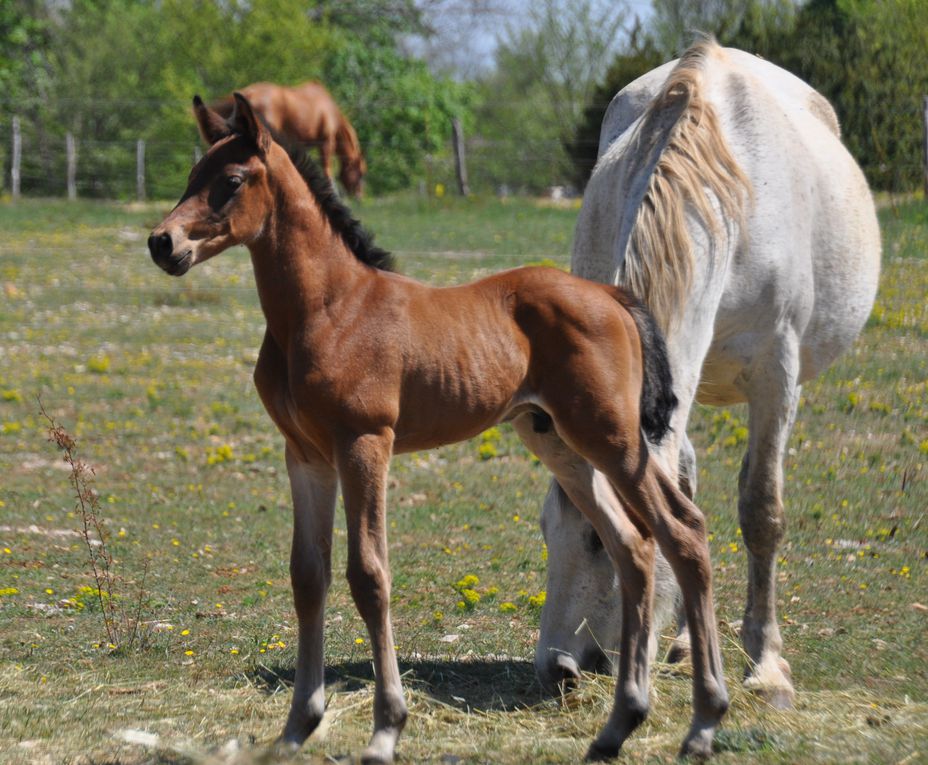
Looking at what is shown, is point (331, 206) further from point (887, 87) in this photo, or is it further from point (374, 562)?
point (887, 87)

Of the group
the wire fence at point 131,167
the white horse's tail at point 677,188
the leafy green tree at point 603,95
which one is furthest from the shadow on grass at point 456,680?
the wire fence at point 131,167

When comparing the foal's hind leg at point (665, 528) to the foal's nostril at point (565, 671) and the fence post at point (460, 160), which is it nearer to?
the foal's nostril at point (565, 671)

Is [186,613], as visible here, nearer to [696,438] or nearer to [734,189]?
[734,189]

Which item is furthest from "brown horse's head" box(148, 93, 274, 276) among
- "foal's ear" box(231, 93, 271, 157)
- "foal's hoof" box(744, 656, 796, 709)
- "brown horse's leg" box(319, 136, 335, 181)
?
"brown horse's leg" box(319, 136, 335, 181)

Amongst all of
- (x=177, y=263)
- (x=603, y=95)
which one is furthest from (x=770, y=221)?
(x=603, y=95)

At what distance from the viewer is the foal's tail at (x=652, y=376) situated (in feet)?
13.1

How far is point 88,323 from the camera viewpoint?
14320 mm

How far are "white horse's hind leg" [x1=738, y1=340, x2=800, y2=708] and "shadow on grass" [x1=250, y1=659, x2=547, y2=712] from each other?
36.3 inches

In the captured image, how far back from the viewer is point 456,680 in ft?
15.9

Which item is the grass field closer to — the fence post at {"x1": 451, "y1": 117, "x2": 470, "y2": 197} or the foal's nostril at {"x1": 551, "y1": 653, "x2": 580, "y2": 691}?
the foal's nostril at {"x1": 551, "y1": 653, "x2": 580, "y2": 691}

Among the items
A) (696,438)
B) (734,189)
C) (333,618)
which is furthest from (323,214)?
(696,438)

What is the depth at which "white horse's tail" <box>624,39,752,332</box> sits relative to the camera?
432 centimetres

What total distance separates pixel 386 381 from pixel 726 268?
5.22ft

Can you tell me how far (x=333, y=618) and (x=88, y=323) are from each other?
9.37 m
